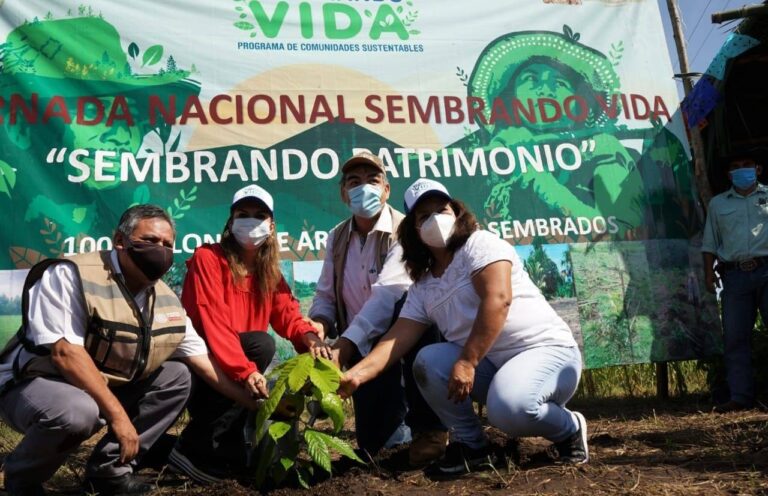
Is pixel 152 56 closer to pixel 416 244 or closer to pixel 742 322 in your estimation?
pixel 416 244

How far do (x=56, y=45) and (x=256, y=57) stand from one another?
127 cm

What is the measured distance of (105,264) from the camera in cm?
242

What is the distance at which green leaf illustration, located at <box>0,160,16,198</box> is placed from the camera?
12.7 ft

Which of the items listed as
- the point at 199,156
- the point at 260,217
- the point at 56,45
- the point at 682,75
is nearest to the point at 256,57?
the point at 199,156

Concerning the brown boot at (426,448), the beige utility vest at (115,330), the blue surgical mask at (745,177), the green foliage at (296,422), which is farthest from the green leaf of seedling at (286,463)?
the blue surgical mask at (745,177)

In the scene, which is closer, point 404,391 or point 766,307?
point 404,391

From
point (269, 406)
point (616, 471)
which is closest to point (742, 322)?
point (616, 471)

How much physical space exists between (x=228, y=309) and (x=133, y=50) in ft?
7.60

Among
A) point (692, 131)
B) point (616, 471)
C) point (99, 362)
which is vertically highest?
point (692, 131)

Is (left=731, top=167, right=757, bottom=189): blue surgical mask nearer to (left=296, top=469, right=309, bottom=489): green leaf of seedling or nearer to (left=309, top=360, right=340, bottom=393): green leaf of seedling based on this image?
(left=309, top=360, right=340, bottom=393): green leaf of seedling

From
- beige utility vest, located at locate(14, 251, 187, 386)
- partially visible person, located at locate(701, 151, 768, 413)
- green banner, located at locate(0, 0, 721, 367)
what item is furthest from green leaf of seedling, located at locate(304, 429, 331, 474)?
partially visible person, located at locate(701, 151, 768, 413)

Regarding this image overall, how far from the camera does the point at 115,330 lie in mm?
2338

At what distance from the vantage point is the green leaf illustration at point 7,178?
12.7ft

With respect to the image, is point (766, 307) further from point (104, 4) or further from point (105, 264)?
point (104, 4)
